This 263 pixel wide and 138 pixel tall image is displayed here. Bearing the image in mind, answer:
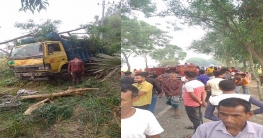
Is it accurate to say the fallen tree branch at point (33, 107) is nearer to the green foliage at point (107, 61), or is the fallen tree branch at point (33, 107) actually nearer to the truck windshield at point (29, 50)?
the truck windshield at point (29, 50)

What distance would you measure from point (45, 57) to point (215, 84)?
3206mm

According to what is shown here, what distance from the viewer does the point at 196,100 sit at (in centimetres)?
90

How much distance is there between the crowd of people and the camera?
0.77 m

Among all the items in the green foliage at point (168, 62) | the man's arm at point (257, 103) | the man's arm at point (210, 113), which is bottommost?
the man's arm at point (210, 113)

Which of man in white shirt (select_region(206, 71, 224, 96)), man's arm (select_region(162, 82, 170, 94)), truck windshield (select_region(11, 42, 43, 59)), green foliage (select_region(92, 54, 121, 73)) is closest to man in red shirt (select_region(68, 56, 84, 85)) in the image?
green foliage (select_region(92, 54, 121, 73))

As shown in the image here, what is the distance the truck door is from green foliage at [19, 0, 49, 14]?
0.56 meters

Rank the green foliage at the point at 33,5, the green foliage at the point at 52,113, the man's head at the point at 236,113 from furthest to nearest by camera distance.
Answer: the green foliage at the point at 52,113, the green foliage at the point at 33,5, the man's head at the point at 236,113

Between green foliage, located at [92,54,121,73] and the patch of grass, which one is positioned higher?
green foliage, located at [92,54,121,73]

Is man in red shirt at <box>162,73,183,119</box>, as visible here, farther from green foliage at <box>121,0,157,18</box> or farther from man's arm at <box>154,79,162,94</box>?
green foliage at <box>121,0,157,18</box>

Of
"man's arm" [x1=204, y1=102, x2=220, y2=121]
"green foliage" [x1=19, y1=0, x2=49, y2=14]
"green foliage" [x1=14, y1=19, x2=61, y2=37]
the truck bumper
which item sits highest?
"green foliage" [x1=19, y1=0, x2=49, y2=14]

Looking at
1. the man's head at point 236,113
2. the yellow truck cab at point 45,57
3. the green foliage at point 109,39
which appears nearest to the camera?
the man's head at point 236,113

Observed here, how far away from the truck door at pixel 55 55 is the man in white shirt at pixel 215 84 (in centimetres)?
304

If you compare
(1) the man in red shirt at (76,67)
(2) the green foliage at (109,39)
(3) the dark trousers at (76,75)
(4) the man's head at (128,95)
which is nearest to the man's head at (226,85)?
(4) the man's head at (128,95)

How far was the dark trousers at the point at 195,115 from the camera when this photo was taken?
84 centimetres
